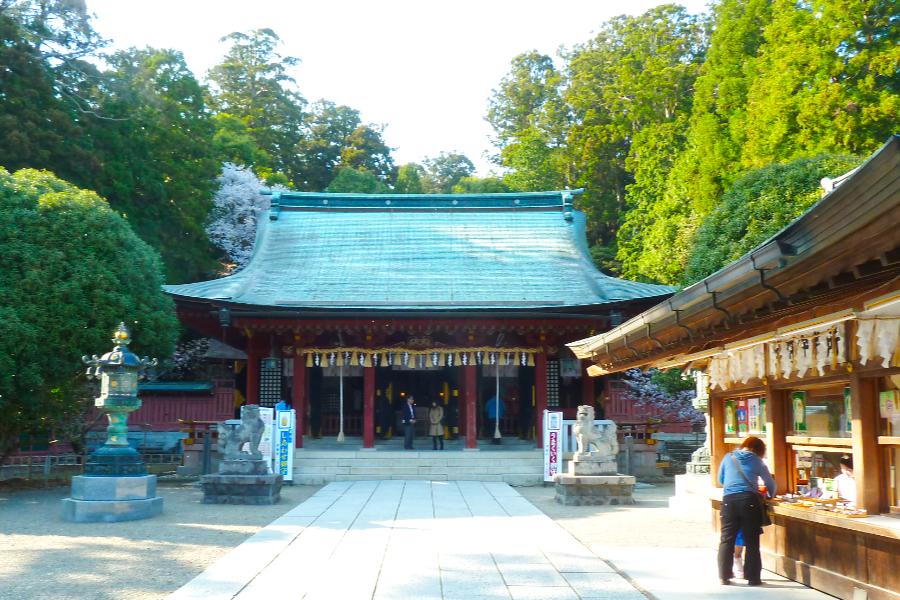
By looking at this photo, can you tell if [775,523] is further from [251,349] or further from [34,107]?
[34,107]

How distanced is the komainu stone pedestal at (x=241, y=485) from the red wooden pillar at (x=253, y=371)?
6.43m

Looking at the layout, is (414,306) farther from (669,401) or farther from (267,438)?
(669,401)

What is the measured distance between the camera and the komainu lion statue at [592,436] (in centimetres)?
1483

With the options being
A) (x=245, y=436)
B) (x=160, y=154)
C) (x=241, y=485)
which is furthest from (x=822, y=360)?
(x=160, y=154)

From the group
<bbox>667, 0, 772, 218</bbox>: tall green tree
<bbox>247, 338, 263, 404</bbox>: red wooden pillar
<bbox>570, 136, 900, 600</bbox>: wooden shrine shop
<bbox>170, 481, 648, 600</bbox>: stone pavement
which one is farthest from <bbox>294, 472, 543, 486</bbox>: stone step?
<bbox>667, 0, 772, 218</bbox>: tall green tree

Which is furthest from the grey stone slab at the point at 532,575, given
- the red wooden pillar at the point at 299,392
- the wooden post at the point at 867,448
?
the red wooden pillar at the point at 299,392

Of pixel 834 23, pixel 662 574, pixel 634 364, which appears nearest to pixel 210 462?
pixel 634 364

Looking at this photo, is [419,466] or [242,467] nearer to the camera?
[242,467]

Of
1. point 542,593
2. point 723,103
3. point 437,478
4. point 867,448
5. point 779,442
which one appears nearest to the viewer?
point 867,448

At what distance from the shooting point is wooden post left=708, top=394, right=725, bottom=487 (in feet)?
33.4

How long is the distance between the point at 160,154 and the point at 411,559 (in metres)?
27.9

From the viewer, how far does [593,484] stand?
48.0ft

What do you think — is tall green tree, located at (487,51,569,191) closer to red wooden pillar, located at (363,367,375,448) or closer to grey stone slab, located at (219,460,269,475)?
red wooden pillar, located at (363,367,375,448)

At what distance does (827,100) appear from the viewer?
82.9ft
